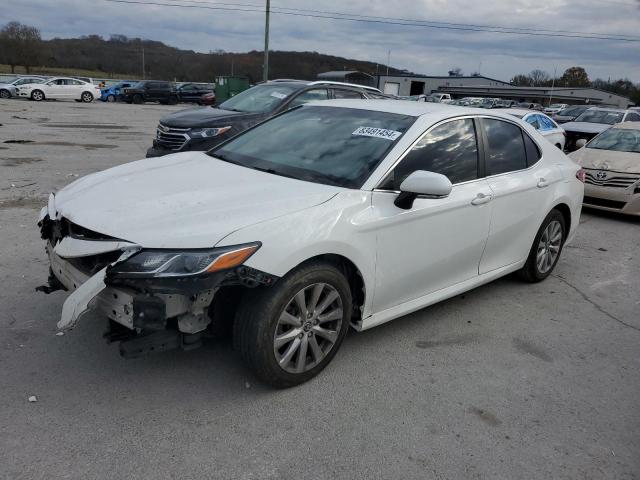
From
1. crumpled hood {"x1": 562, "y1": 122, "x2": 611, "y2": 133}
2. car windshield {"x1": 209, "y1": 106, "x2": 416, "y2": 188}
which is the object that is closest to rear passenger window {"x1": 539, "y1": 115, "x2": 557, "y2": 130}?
crumpled hood {"x1": 562, "y1": 122, "x2": 611, "y2": 133}

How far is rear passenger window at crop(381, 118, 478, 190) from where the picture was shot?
11.9 feet

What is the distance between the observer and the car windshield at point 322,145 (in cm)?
361

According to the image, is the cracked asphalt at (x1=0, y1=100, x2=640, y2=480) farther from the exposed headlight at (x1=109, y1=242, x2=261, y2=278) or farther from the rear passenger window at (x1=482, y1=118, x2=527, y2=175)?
the rear passenger window at (x1=482, y1=118, x2=527, y2=175)

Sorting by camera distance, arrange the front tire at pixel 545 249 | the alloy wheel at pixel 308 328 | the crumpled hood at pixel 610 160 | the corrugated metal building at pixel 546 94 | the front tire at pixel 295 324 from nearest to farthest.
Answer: the front tire at pixel 295 324 < the alloy wheel at pixel 308 328 < the front tire at pixel 545 249 < the crumpled hood at pixel 610 160 < the corrugated metal building at pixel 546 94

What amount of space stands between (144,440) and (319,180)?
182 centimetres

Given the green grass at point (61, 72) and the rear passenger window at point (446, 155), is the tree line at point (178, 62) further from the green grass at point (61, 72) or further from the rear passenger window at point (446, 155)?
the rear passenger window at point (446, 155)

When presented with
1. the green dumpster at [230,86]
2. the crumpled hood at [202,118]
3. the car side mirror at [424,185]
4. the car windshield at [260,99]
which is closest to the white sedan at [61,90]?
the green dumpster at [230,86]

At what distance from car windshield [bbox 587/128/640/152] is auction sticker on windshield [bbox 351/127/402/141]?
7347 millimetres

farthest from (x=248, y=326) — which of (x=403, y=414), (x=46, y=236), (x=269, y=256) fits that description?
(x=46, y=236)

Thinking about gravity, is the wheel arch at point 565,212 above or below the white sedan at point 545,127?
below

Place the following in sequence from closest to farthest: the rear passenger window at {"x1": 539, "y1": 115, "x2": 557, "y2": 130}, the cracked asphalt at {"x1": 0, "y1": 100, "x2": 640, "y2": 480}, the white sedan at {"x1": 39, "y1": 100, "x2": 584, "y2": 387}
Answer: the cracked asphalt at {"x1": 0, "y1": 100, "x2": 640, "y2": 480} → the white sedan at {"x1": 39, "y1": 100, "x2": 584, "y2": 387} → the rear passenger window at {"x1": 539, "y1": 115, "x2": 557, "y2": 130}

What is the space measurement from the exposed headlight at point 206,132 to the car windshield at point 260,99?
2.85 ft

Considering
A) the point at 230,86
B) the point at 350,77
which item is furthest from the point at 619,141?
the point at 350,77

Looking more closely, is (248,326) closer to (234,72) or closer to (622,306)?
(622,306)
